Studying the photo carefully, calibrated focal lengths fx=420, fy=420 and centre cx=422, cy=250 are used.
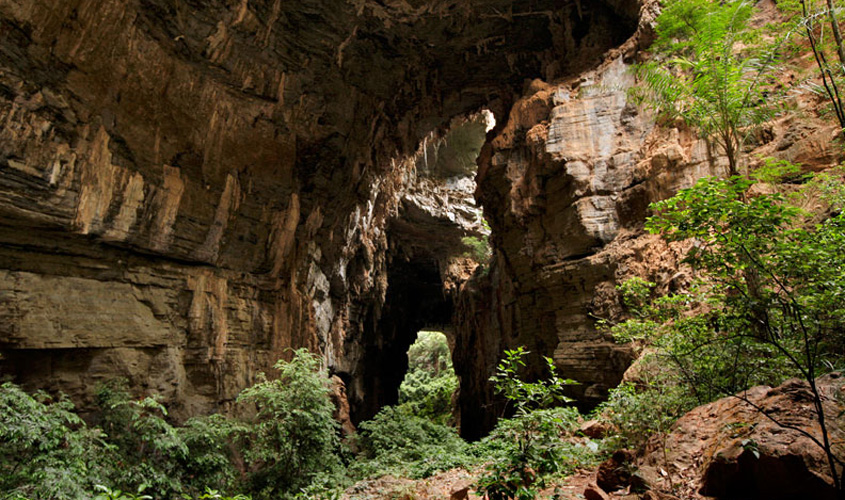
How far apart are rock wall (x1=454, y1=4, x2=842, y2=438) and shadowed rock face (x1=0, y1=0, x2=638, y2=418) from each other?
2.15 meters

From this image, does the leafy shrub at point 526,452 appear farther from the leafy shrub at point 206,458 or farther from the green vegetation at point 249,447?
the leafy shrub at point 206,458

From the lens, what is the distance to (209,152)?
10.1 meters

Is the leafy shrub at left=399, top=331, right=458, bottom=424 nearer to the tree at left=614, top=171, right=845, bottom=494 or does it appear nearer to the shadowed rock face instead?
the shadowed rock face

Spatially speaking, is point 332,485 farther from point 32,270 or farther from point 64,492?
point 32,270

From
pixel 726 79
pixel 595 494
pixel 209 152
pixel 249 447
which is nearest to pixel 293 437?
pixel 249 447

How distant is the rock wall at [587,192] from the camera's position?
7910 millimetres

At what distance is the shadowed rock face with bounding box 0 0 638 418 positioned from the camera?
7.13 metres

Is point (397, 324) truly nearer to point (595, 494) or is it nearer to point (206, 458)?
point (206, 458)

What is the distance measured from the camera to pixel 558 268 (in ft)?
33.2

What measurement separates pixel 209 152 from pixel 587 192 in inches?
355

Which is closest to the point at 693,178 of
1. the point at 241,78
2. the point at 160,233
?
the point at 241,78

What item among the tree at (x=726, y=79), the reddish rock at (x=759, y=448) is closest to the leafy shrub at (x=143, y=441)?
the reddish rock at (x=759, y=448)

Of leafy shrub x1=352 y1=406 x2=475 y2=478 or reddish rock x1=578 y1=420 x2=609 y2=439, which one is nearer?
reddish rock x1=578 y1=420 x2=609 y2=439

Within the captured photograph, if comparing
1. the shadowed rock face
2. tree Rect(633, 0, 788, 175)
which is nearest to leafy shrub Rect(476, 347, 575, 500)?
tree Rect(633, 0, 788, 175)
